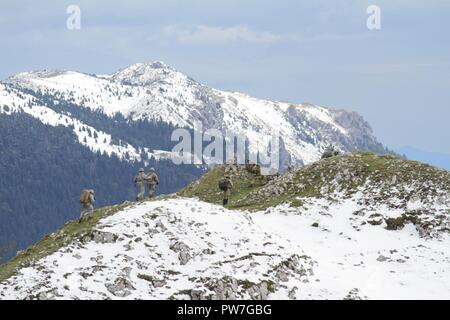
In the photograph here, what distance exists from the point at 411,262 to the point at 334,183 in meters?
18.3

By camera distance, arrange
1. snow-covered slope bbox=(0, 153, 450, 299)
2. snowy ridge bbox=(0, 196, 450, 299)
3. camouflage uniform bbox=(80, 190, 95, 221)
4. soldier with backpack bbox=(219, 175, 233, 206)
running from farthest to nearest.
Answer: soldier with backpack bbox=(219, 175, 233, 206)
camouflage uniform bbox=(80, 190, 95, 221)
snow-covered slope bbox=(0, 153, 450, 299)
snowy ridge bbox=(0, 196, 450, 299)

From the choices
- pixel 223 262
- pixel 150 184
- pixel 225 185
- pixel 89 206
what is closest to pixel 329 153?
pixel 225 185

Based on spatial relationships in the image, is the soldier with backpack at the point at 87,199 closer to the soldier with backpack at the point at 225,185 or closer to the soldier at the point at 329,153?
the soldier with backpack at the point at 225,185

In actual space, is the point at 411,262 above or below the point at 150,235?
below

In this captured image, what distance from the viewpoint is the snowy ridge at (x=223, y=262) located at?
38656 mm

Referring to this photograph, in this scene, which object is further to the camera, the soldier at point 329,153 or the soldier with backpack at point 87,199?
the soldier at point 329,153

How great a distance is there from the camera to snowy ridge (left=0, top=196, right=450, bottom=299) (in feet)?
127

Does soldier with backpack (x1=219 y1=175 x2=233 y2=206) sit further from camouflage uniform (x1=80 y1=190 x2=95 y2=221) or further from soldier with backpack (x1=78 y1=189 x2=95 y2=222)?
soldier with backpack (x1=78 y1=189 x2=95 y2=222)

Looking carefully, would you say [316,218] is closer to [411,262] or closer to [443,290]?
[411,262]

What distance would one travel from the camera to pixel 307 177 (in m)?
69.9

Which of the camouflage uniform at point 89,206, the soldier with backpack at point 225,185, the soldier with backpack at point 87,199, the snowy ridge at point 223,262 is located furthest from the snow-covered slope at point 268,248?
the soldier with backpack at point 225,185

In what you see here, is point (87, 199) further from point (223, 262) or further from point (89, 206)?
point (223, 262)

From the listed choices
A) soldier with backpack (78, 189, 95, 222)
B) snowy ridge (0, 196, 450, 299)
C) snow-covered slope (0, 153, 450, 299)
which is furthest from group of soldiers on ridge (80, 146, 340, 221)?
snowy ridge (0, 196, 450, 299)
